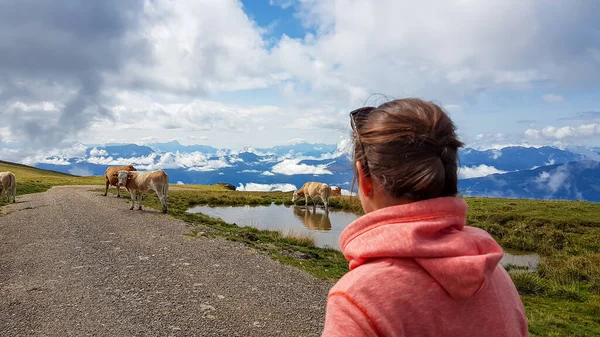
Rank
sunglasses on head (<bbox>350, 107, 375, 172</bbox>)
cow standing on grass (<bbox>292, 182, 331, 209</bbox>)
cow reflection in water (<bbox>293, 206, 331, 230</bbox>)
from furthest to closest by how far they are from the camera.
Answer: cow standing on grass (<bbox>292, 182, 331, 209</bbox>)
cow reflection in water (<bbox>293, 206, 331, 230</bbox>)
sunglasses on head (<bbox>350, 107, 375, 172</bbox>)

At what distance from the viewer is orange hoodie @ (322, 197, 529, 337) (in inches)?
62.6

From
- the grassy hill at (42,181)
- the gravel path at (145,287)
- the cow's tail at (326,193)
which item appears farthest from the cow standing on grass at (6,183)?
the cow's tail at (326,193)

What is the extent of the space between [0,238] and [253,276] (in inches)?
437

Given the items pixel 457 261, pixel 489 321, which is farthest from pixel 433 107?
pixel 489 321

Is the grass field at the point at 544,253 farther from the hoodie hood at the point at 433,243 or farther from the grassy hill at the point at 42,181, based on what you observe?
the grassy hill at the point at 42,181

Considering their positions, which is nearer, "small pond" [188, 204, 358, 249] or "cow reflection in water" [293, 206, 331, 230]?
"small pond" [188, 204, 358, 249]

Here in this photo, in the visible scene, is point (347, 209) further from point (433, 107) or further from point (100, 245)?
point (433, 107)

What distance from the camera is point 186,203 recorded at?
115 ft

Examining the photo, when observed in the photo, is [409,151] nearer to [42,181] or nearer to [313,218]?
[313,218]

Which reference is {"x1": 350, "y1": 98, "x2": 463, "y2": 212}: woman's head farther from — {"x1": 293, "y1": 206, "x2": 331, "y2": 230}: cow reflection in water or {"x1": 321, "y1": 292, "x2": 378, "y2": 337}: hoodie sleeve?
{"x1": 293, "y1": 206, "x2": 331, "y2": 230}: cow reflection in water

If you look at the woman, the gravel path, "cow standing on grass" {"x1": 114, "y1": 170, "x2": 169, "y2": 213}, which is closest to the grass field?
the gravel path

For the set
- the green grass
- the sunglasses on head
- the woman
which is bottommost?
the green grass

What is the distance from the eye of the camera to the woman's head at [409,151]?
5.87ft

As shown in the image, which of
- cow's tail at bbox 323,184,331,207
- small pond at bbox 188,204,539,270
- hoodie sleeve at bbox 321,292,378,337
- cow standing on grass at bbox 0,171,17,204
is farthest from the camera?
cow's tail at bbox 323,184,331,207
